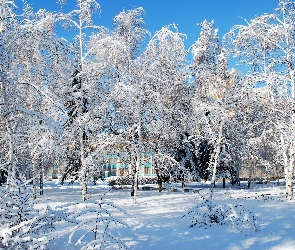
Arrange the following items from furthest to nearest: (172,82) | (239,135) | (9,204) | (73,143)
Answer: (239,135), (172,82), (73,143), (9,204)

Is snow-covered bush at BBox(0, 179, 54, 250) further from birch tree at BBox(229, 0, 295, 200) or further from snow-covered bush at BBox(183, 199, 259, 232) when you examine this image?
birch tree at BBox(229, 0, 295, 200)

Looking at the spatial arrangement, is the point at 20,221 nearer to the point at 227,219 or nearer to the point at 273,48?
the point at 227,219

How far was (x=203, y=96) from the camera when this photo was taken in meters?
20.5

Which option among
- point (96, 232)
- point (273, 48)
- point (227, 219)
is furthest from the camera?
point (273, 48)

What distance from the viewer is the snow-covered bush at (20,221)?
16.7ft

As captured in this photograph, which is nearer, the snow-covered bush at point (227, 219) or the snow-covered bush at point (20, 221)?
the snow-covered bush at point (20, 221)

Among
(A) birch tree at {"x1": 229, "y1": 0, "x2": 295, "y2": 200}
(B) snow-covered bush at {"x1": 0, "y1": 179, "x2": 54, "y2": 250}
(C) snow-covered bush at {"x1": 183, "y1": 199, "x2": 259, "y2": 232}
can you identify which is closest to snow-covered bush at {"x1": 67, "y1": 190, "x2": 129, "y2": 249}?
(B) snow-covered bush at {"x1": 0, "y1": 179, "x2": 54, "y2": 250}

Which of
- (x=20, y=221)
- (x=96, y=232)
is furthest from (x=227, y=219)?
(x=20, y=221)

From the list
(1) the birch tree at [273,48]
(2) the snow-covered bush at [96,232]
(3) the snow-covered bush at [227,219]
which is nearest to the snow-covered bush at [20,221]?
(2) the snow-covered bush at [96,232]

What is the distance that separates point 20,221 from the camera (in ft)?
18.9

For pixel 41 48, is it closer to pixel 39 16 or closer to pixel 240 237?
pixel 39 16

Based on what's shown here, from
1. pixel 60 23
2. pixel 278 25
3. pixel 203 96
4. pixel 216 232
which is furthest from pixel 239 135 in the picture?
pixel 216 232

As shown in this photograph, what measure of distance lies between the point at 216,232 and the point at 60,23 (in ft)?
37.7

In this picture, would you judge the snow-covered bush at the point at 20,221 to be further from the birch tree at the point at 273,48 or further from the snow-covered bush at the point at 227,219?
the birch tree at the point at 273,48
